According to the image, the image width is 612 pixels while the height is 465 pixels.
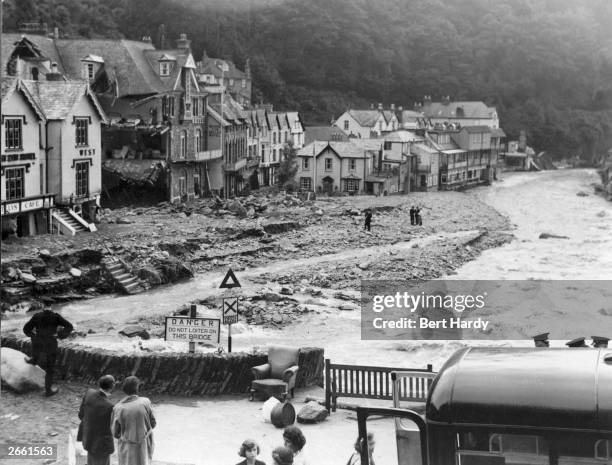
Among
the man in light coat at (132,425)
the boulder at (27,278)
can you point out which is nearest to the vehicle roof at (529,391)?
the man in light coat at (132,425)

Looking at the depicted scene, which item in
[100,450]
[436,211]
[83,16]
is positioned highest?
[83,16]

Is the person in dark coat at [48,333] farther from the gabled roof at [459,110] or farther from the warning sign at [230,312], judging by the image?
the gabled roof at [459,110]

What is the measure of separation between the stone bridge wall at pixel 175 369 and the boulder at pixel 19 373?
770 mm

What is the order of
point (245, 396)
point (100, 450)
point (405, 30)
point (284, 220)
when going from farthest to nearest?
point (405, 30) → point (284, 220) → point (245, 396) → point (100, 450)

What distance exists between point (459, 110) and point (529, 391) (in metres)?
110

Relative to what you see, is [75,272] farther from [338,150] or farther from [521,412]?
[338,150]

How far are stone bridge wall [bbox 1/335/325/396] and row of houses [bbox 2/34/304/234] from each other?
20987 mm

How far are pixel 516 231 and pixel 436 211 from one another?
28.3 ft

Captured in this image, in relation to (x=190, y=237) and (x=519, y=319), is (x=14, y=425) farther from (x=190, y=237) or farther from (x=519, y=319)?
(x=190, y=237)

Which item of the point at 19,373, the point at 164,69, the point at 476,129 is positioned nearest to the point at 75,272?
the point at 19,373

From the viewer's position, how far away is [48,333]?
14.9 m

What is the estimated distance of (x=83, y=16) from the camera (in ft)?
303

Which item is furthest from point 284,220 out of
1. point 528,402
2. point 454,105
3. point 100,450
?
point 454,105

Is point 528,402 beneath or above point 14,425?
above
